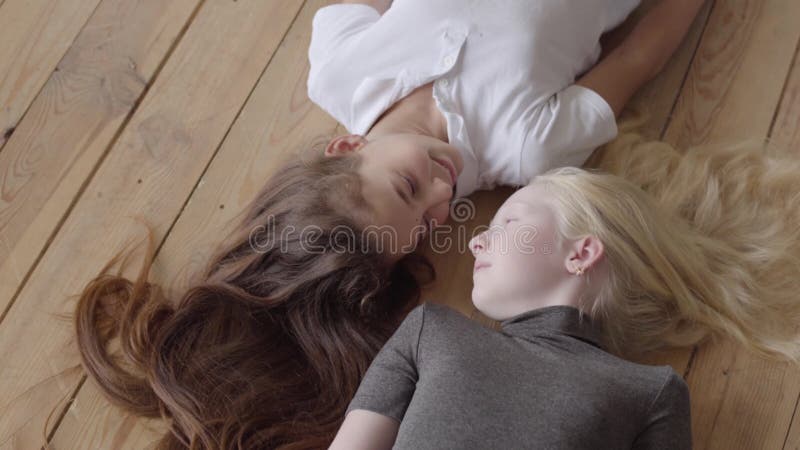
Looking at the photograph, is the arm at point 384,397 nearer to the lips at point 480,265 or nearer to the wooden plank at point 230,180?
the lips at point 480,265

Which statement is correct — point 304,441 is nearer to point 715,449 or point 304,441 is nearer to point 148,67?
point 715,449

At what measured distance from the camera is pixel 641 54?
1.36 meters

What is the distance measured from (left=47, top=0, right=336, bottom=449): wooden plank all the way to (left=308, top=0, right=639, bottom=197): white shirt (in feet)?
0.44

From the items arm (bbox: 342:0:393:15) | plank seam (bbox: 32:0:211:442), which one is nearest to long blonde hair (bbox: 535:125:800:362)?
arm (bbox: 342:0:393:15)

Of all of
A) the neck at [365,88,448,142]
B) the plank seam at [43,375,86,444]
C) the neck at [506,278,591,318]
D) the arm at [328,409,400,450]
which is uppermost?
the neck at [365,88,448,142]

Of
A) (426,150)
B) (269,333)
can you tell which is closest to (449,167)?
(426,150)

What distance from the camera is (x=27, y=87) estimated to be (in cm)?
145

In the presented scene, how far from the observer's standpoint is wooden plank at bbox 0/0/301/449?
121cm

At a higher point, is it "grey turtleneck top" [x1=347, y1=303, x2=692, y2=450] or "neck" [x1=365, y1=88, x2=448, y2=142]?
"neck" [x1=365, y1=88, x2=448, y2=142]

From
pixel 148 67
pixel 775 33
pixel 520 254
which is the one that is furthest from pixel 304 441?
pixel 775 33

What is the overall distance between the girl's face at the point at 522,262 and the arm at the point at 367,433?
8.8 inches

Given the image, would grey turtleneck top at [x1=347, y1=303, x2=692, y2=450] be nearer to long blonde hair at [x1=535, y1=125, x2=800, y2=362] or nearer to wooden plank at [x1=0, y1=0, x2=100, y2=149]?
long blonde hair at [x1=535, y1=125, x2=800, y2=362]

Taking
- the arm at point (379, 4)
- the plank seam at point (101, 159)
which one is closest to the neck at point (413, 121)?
the arm at point (379, 4)

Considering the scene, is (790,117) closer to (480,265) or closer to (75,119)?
(480,265)
